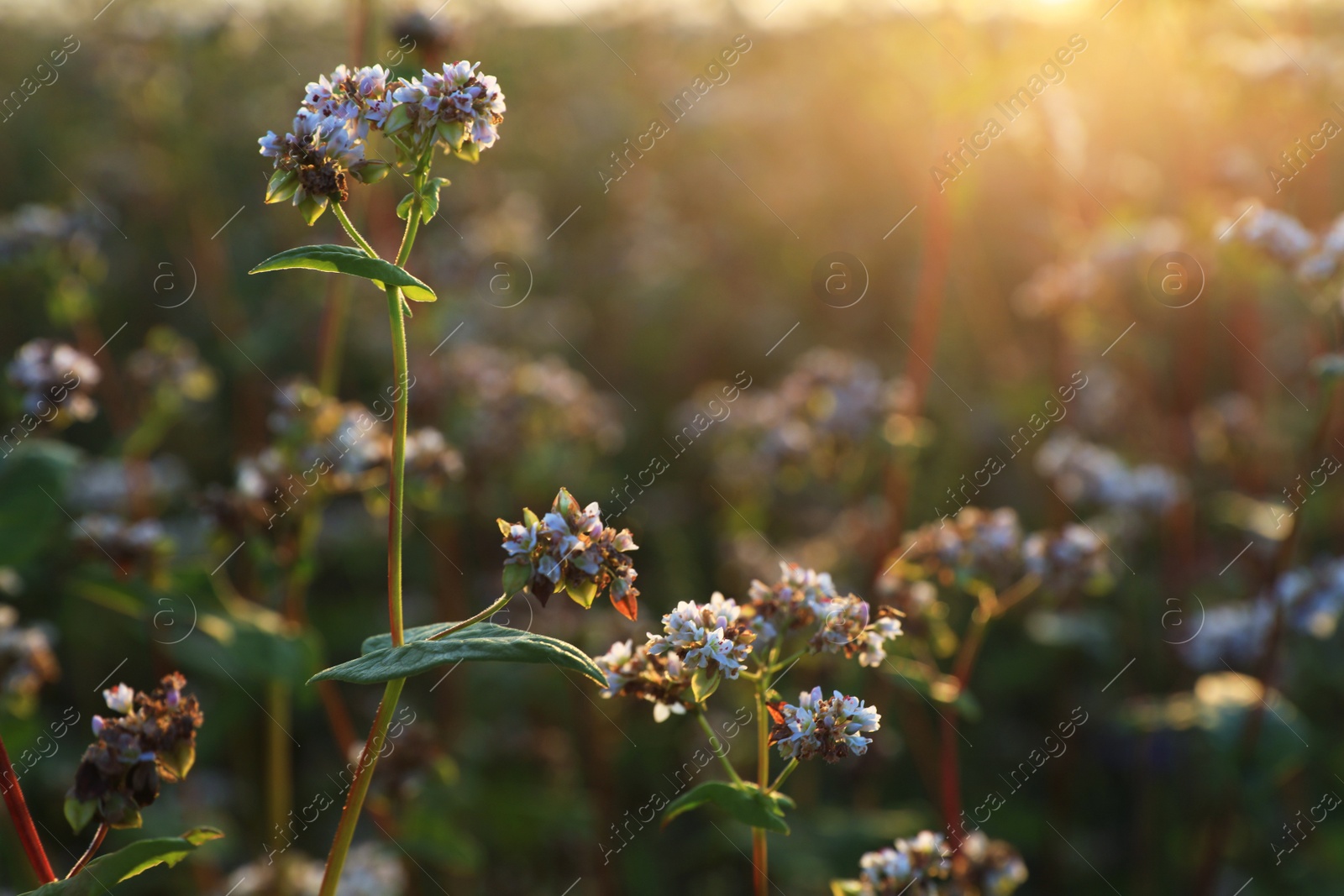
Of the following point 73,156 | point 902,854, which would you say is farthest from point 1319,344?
point 73,156

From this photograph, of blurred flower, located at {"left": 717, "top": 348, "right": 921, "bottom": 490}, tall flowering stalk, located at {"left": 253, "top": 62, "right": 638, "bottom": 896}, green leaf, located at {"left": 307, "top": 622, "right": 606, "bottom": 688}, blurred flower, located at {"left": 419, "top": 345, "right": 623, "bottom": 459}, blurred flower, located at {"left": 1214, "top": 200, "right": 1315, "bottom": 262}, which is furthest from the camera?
blurred flower, located at {"left": 419, "top": 345, "right": 623, "bottom": 459}

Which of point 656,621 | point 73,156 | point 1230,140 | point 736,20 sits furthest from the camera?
point 736,20

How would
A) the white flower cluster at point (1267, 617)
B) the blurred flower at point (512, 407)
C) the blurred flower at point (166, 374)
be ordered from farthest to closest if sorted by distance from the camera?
the blurred flower at point (512, 407) → the blurred flower at point (166, 374) → the white flower cluster at point (1267, 617)

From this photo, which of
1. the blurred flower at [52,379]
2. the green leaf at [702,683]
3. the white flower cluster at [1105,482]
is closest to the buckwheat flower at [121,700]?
the green leaf at [702,683]

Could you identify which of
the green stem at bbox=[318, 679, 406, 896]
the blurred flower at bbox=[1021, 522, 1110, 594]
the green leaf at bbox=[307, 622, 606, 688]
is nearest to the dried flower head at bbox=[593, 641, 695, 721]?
the green leaf at bbox=[307, 622, 606, 688]

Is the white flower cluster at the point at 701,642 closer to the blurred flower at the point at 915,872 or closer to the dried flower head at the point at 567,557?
the dried flower head at the point at 567,557

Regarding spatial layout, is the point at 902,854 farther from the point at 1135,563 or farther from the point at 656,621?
the point at 1135,563

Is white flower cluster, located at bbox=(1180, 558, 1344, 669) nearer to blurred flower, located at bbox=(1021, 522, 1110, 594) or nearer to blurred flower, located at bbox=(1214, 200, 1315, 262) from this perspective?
blurred flower, located at bbox=(1021, 522, 1110, 594)
